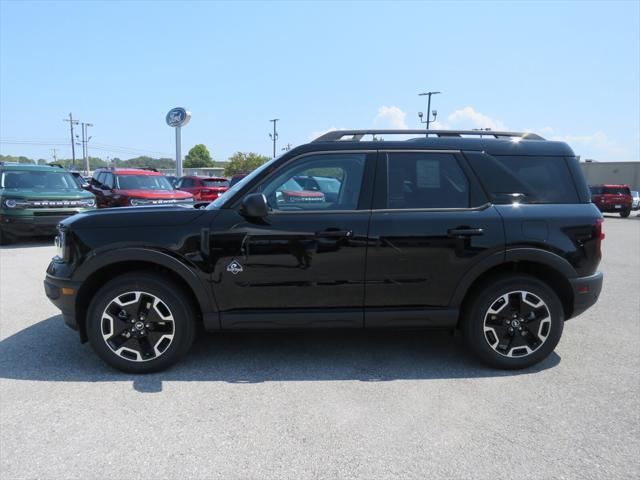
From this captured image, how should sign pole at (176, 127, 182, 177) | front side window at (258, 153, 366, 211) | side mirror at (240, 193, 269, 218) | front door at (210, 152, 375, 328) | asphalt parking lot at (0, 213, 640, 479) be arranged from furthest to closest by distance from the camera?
sign pole at (176, 127, 182, 177) → front side window at (258, 153, 366, 211) → front door at (210, 152, 375, 328) → side mirror at (240, 193, 269, 218) → asphalt parking lot at (0, 213, 640, 479)

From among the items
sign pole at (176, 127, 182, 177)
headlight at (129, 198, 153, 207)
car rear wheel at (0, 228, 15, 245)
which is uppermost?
sign pole at (176, 127, 182, 177)

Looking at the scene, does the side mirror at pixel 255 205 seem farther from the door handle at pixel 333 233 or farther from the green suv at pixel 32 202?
the green suv at pixel 32 202

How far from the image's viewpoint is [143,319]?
11.8 feet

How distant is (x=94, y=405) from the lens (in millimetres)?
3148

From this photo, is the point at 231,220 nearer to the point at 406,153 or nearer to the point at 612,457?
the point at 406,153

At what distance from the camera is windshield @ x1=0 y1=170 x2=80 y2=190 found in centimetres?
1026

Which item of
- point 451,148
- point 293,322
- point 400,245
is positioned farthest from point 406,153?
point 293,322

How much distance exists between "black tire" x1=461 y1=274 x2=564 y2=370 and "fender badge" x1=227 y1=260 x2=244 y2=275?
192cm

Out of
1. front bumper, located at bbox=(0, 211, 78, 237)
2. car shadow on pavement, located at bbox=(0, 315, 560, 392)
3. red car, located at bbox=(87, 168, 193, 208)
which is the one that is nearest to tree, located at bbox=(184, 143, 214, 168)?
red car, located at bbox=(87, 168, 193, 208)

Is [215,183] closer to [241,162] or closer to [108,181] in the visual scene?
[108,181]

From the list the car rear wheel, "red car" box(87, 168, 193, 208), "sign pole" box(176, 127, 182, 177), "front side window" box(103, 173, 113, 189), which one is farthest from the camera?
"sign pole" box(176, 127, 182, 177)

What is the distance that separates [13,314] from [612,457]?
5.66 meters

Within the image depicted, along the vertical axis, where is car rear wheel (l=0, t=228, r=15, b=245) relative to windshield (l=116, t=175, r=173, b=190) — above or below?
below

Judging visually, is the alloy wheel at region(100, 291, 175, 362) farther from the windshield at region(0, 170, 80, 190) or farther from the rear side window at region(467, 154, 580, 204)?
the windshield at region(0, 170, 80, 190)
